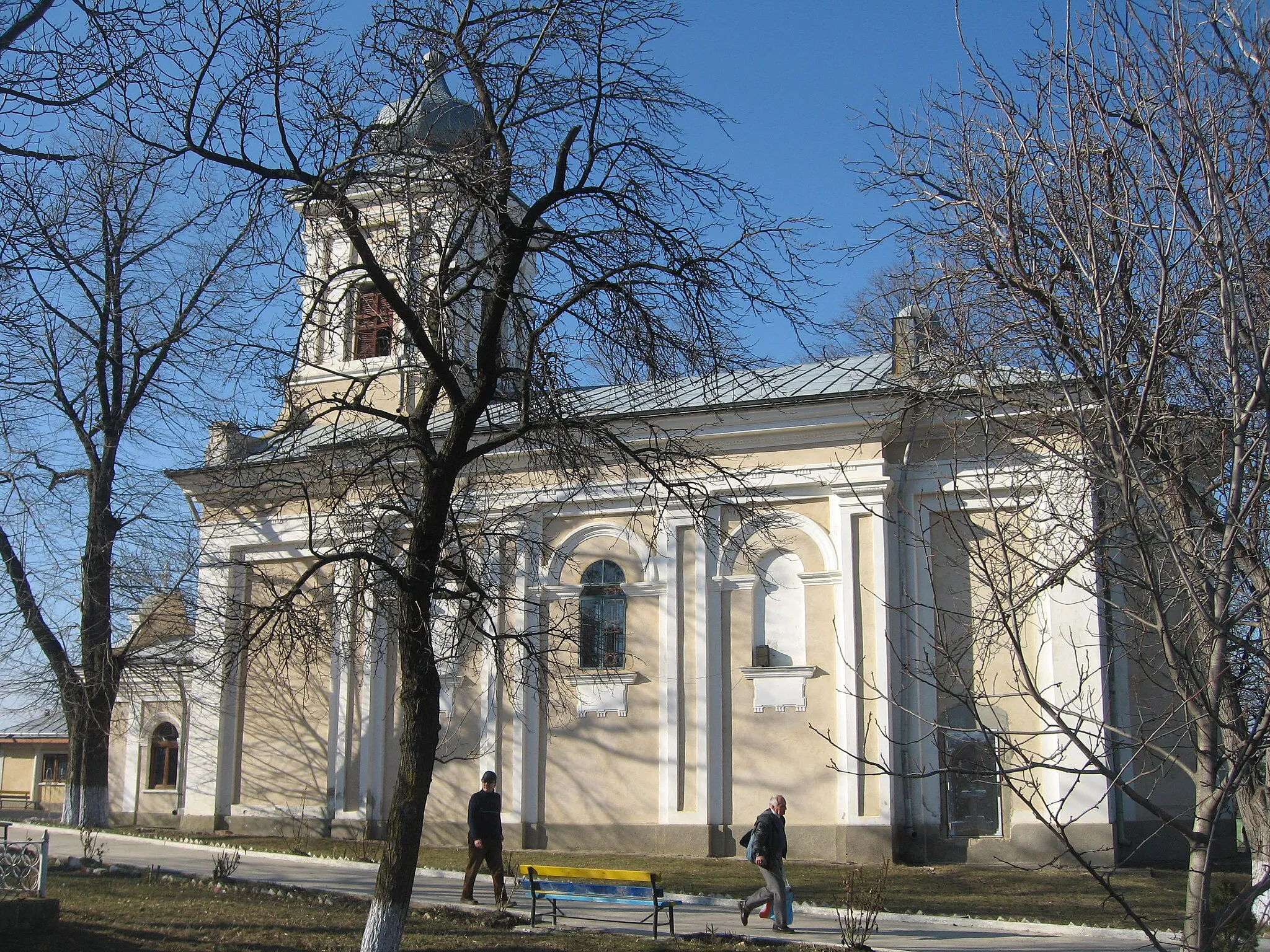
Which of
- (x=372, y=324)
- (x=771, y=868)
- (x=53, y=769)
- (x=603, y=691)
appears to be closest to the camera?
(x=372, y=324)

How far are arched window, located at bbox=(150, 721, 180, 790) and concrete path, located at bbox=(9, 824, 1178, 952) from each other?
30.1 feet

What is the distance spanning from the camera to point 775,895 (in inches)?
495

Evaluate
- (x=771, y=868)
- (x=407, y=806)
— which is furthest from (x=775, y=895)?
(x=407, y=806)

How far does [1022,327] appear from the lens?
6816 millimetres

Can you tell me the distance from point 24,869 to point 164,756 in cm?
1712

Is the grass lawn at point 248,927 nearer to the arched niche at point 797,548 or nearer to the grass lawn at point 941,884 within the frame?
the grass lawn at point 941,884

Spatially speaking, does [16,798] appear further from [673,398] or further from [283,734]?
[673,398]

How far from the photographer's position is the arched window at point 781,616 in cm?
1967

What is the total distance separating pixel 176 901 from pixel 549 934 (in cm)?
387

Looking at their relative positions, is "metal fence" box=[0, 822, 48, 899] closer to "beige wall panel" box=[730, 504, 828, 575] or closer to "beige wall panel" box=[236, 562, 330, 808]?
"beige wall panel" box=[236, 562, 330, 808]

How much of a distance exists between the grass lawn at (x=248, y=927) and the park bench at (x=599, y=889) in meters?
0.40

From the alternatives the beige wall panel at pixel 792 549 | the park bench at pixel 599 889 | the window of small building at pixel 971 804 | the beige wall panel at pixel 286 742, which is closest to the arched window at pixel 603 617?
the beige wall panel at pixel 792 549

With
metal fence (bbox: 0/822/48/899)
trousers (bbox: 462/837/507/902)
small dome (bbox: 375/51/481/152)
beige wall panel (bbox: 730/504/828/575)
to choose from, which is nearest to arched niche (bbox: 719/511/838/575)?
beige wall panel (bbox: 730/504/828/575)

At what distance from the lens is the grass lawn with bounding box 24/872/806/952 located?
1041 centimetres
